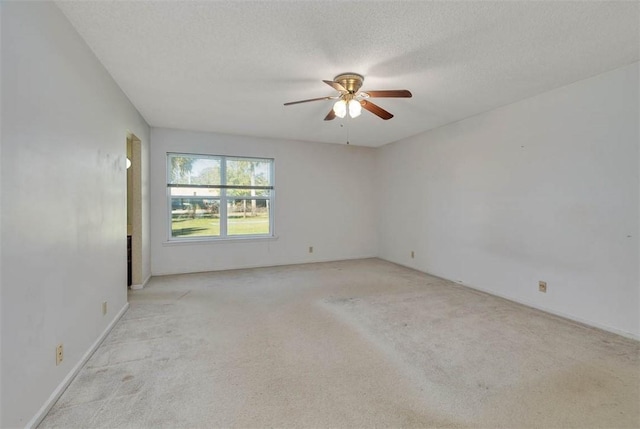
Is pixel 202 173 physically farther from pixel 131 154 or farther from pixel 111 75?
pixel 111 75

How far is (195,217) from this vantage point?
16.2 ft

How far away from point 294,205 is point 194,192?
1.78 metres

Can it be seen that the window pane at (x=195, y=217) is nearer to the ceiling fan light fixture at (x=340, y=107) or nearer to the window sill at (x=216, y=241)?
the window sill at (x=216, y=241)

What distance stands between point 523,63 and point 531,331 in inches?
95.7

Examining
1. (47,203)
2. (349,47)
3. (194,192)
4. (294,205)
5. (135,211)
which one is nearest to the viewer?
(47,203)

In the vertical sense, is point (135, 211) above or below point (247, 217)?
above

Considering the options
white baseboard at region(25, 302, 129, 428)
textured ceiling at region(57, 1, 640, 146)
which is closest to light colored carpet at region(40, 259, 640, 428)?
white baseboard at region(25, 302, 129, 428)

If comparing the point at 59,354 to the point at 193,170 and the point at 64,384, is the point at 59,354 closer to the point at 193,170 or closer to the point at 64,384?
the point at 64,384

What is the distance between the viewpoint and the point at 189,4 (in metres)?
1.77

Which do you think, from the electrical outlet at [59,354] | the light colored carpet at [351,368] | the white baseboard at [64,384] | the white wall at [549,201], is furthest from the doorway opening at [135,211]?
the white wall at [549,201]

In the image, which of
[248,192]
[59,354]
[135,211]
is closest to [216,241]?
[248,192]

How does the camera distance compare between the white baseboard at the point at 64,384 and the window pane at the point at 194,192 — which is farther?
the window pane at the point at 194,192

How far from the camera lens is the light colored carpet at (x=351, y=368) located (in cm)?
163

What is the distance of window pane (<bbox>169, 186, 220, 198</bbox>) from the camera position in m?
4.79
